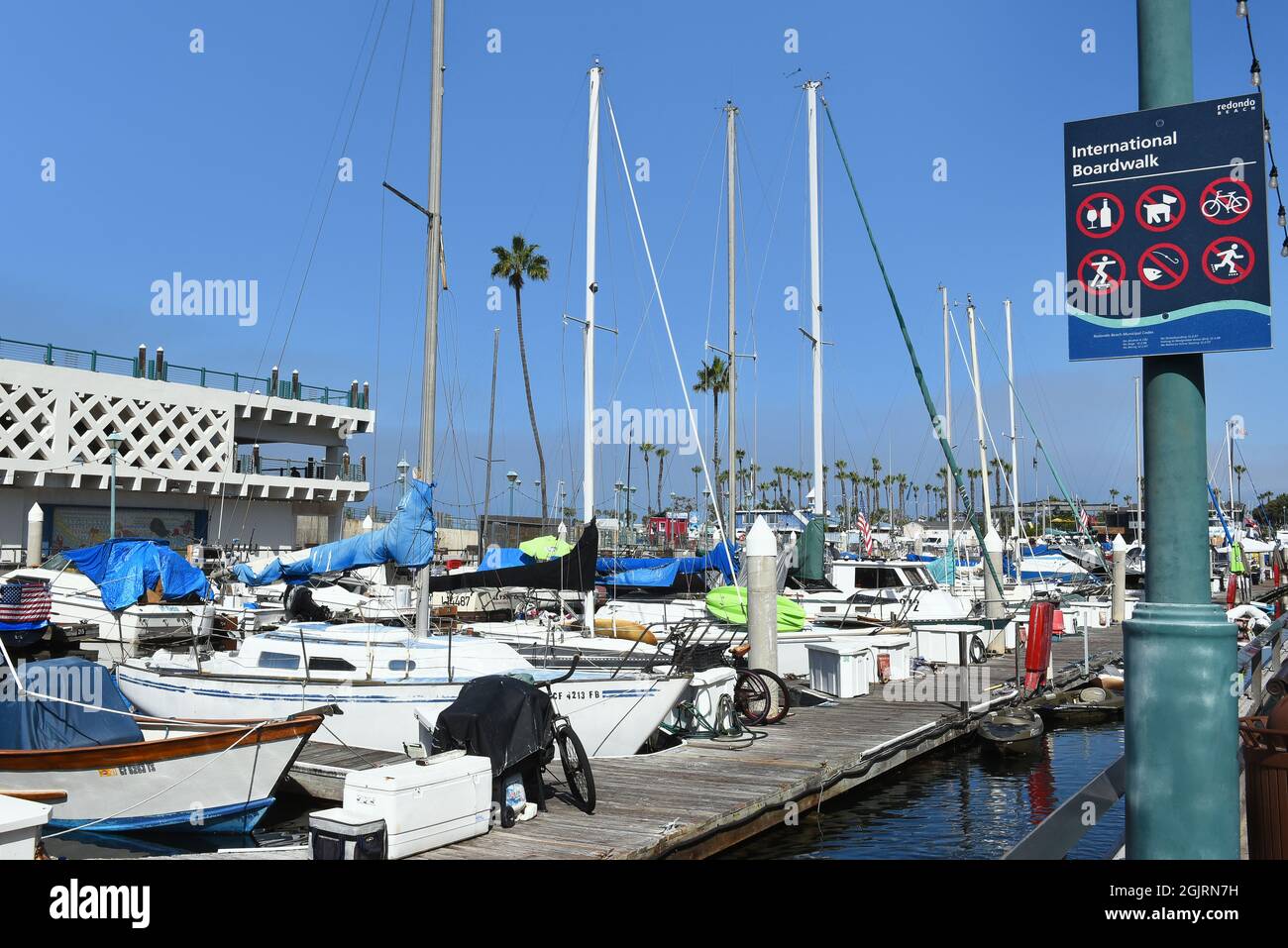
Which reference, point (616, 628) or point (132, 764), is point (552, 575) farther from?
point (132, 764)

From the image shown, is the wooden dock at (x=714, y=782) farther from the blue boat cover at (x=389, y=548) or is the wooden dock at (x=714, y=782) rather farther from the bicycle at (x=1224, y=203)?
the bicycle at (x=1224, y=203)

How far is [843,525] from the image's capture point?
79.1 m

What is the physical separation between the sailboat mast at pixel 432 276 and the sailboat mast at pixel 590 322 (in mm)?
5288

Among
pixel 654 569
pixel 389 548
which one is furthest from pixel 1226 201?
pixel 654 569

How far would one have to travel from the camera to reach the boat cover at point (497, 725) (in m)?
9.56

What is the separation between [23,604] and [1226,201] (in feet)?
98.3

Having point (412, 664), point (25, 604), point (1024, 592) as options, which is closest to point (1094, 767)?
point (412, 664)
